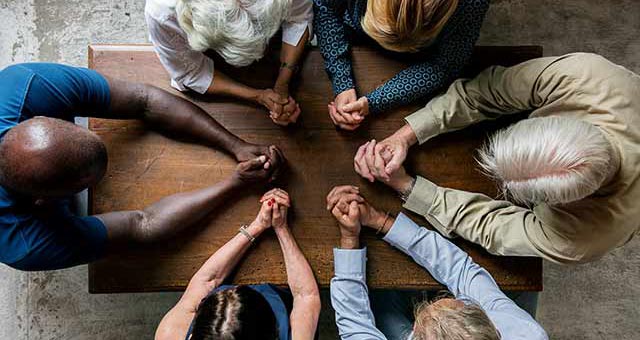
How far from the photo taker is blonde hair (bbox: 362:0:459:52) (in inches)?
51.9

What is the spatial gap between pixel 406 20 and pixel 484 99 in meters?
0.44

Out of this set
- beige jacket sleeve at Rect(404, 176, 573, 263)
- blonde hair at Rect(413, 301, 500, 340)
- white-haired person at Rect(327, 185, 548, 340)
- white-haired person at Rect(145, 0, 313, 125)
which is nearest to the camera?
blonde hair at Rect(413, 301, 500, 340)

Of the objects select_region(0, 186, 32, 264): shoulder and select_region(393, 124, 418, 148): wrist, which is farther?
select_region(393, 124, 418, 148): wrist

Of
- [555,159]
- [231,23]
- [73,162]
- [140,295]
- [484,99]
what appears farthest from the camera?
[140,295]

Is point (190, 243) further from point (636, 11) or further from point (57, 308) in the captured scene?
point (636, 11)

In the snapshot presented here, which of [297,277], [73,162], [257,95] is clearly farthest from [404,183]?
[73,162]

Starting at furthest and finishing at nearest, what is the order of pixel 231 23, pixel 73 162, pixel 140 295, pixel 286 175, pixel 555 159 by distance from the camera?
pixel 140 295 → pixel 286 175 → pixel 231 23 → pixel 73 162 → pixel 555 159

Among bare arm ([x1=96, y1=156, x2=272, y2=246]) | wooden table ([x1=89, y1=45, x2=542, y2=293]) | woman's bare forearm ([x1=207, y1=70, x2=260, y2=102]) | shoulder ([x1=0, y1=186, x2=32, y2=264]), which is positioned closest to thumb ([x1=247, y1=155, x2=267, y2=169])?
bare arm ([x1=96, y1=156, x2=272, y2=246])

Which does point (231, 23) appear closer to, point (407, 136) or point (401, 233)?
point (407, 136)

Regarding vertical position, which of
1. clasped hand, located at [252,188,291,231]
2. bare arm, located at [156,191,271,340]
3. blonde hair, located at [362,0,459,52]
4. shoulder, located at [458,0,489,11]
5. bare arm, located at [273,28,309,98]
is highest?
shoulder, located at [458,0,489,11]

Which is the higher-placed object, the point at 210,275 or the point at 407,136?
the point at 407,136

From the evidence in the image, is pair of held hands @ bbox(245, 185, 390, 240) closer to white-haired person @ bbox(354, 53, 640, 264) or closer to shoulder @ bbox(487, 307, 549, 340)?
white-haired person @ bbox(354, 53, 640, 264)

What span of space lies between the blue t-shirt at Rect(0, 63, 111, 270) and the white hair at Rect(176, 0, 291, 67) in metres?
0.39

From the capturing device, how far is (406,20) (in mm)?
1346
